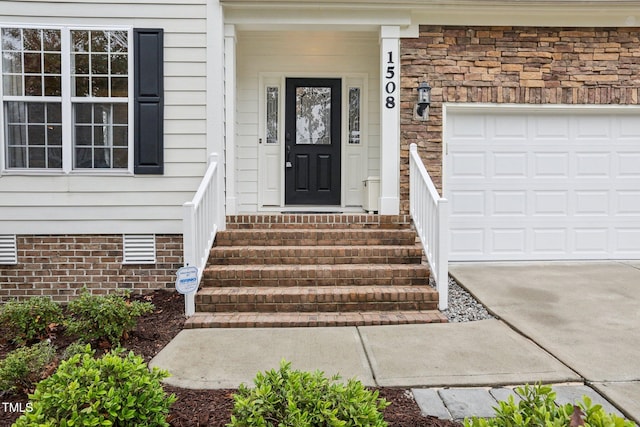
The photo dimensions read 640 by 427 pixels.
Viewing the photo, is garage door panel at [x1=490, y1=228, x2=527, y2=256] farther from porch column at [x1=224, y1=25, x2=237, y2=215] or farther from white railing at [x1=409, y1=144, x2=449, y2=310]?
porch column at [x1=224, y1=25, x2=237, y2=215]

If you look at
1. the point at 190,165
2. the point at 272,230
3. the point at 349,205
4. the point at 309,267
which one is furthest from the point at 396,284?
the point at 190,165

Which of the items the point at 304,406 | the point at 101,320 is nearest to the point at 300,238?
the point at 101,320

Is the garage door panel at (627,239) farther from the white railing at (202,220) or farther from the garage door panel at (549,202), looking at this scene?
the white railing at (202,220)

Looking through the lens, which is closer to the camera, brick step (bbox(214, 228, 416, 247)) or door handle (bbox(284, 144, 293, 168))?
brick step (bbox(214, 228, 416, 247))

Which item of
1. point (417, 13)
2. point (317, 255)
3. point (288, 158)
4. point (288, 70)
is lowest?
point (317, 255)

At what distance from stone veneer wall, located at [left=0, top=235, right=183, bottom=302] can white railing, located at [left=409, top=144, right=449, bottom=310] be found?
2.66m

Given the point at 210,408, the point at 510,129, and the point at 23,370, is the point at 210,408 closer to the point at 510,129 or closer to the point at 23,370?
the point at 23,370

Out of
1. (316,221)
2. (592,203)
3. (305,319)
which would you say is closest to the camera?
(305,319)

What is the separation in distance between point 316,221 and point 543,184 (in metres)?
2.99

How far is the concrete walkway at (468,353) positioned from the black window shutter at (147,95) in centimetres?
226

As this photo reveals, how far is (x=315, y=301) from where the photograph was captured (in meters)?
4.09

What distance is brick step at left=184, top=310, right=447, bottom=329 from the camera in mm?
3809

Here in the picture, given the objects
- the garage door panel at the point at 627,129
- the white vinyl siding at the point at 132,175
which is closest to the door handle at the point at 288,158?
the white vinyl siding at the point at 132,175

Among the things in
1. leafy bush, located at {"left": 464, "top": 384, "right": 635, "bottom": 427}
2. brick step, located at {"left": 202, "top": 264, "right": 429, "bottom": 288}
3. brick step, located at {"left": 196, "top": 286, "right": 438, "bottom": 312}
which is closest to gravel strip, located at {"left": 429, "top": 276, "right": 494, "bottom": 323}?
brick step, located at {"left": 196, "top": 286, "right": 438, "bottom": 312}
